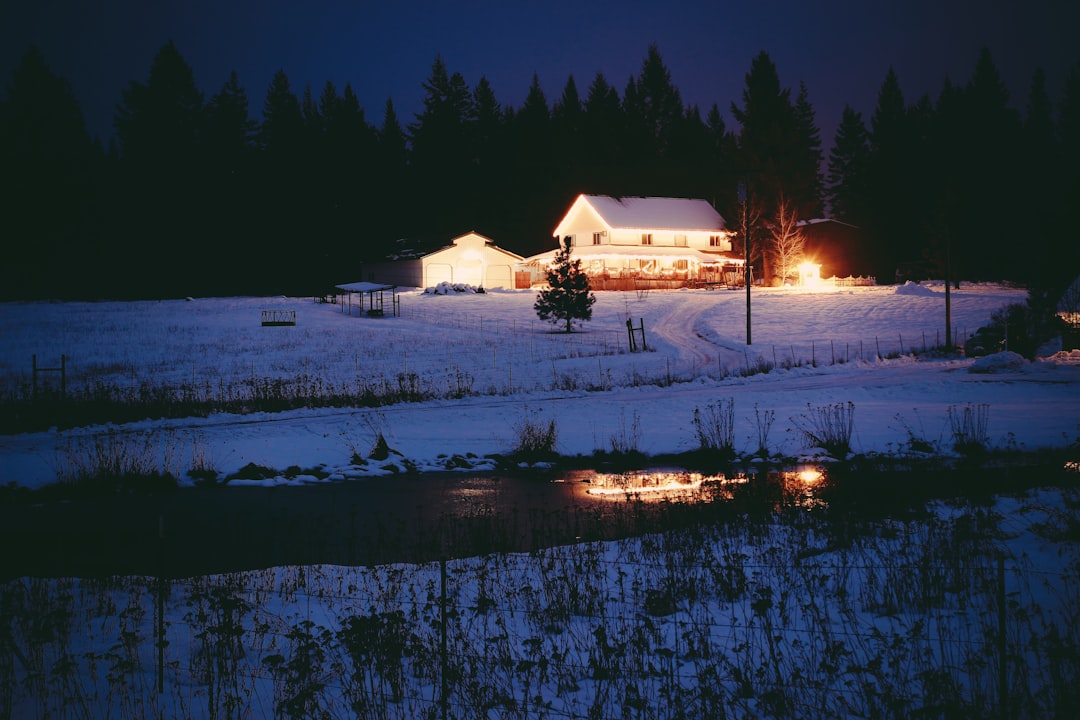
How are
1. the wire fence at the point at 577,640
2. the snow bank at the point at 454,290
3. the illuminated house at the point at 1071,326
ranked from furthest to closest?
the snow bank at the point at 454,290, the illuminated house at the point at 1071,326, the wire fence at the point at 577,640

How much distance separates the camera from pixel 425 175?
324ft

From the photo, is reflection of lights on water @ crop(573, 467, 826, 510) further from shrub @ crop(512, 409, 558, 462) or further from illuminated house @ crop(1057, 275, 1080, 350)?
illuminated house @ crop(1057, 275, 1080, 350)

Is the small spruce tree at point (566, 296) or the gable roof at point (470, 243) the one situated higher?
the gable roof at point (470, 243)

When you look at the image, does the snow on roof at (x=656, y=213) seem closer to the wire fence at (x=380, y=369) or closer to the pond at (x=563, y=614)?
the wire fence at (x=380, y=369)

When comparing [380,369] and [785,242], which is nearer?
[380,369]

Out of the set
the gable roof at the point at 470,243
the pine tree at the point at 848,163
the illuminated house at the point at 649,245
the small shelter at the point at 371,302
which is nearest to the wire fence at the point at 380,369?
the small shelter at the point at 371,302

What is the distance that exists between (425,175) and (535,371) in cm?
7189

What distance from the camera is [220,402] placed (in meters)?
24.4

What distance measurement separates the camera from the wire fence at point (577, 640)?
5.85 m

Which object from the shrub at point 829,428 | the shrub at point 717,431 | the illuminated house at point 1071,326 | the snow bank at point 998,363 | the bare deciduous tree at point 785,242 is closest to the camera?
the shrub at point 829,428

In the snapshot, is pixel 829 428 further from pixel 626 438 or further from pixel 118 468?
pixel 118 468

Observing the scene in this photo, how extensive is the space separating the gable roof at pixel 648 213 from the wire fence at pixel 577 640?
2753 inches

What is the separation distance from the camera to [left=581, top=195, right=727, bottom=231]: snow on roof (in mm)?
77875

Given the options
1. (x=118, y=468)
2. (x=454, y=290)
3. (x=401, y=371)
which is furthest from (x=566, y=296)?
(x=118, y=468)
